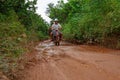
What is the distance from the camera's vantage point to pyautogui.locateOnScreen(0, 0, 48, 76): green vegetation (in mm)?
8958

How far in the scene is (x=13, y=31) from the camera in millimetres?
14883

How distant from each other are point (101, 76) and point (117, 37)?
929 centimetres

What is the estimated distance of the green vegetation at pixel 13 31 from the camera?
896 cm

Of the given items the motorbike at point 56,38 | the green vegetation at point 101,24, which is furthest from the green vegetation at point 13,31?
the green vegetation at point 101,24

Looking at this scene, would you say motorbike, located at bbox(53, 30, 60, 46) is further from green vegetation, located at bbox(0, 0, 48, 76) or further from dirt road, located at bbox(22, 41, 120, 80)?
dirt road, located at bbox(22, 41, 120, 80)

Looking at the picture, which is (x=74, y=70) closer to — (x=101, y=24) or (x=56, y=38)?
(x=101, y=24)

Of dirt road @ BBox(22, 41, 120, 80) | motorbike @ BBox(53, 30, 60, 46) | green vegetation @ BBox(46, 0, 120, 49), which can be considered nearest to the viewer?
dirt road @ BBox(22, 41, 120, 80)

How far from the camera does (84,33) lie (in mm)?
21812

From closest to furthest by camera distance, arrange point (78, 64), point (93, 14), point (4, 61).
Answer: point (4, 61)
point (78, 64)
point (93, 14)

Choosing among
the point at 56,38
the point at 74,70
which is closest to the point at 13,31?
the point at 56,38

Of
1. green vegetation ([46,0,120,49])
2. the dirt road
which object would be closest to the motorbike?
green vegetation ([46,0,120,49])

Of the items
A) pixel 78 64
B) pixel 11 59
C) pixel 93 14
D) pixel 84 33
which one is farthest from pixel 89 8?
pixel 11 59

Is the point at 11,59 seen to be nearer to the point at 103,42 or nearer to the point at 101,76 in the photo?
the point at 101,76

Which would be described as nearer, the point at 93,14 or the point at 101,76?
the point at 101,76
